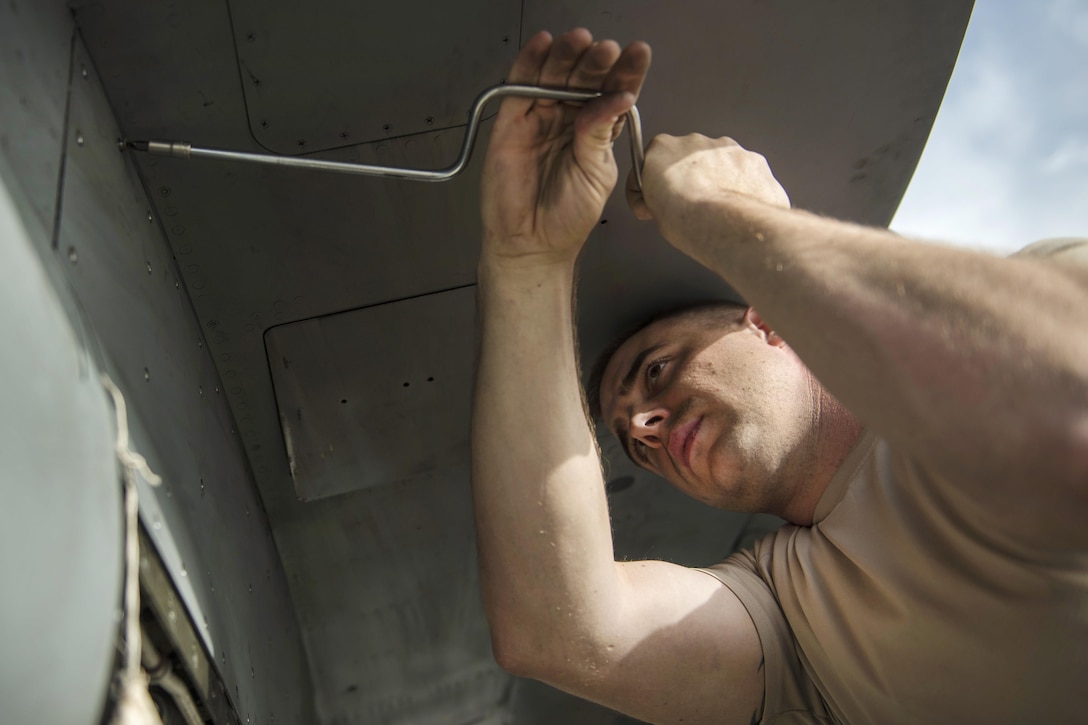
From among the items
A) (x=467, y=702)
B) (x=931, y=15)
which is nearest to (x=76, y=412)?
(x=931, y=15)

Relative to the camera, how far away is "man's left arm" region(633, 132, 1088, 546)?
2.03ft

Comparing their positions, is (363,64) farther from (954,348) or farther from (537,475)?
(954,348)

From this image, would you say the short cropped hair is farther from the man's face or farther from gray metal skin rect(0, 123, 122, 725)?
gray metal skin rect(0, 123, 122, 725)

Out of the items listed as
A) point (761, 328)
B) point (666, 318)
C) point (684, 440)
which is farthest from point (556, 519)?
point (761, 328)

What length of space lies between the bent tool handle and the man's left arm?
0.95 ft

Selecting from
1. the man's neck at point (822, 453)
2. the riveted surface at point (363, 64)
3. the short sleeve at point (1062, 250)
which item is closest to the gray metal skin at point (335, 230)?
the riveted surface at point (363, 64)

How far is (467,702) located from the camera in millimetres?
1814

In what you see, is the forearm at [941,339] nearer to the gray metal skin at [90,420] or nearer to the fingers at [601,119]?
the fingers at [601,119]

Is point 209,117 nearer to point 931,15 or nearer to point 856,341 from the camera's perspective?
point 856,341

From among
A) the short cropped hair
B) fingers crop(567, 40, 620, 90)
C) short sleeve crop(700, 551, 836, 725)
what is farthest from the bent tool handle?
short sleeve crop(700, 551, 836, 725)

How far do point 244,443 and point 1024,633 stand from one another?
1.09 m

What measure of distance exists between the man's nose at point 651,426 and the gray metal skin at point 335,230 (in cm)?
14

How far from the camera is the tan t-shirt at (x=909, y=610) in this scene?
900mm

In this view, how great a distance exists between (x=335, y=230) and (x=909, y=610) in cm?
91
